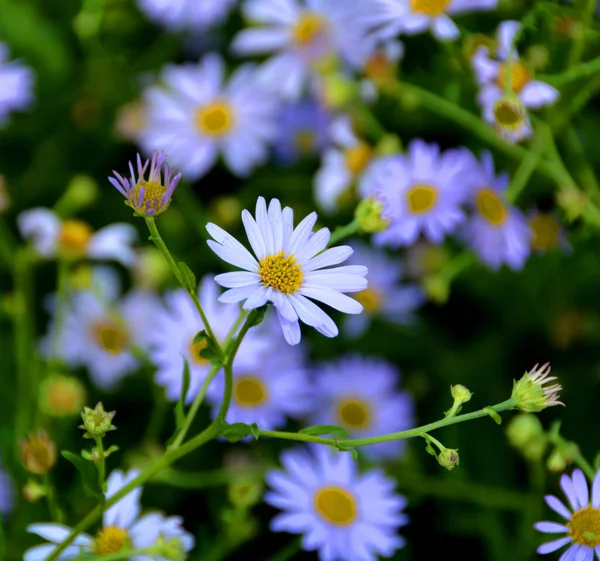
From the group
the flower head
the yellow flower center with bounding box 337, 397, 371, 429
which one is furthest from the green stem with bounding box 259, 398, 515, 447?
the yellow flower center with bounding box 337, 397, 371, 429

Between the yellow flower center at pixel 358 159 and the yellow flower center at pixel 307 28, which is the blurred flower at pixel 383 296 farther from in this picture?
the yellow flower center at pixel 307 28

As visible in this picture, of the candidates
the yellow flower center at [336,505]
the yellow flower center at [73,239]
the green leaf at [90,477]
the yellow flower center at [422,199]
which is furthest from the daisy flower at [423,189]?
the green leaf at [90,477]

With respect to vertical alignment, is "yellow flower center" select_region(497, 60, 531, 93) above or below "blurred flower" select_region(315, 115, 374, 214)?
below

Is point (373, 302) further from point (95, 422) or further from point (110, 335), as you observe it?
point (95, 422)

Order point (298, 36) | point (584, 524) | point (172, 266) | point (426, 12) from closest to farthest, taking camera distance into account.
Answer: point (172, 266) → point (584, 524) → point (426, 12) → point (298, 36)

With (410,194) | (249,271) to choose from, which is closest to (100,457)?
(249,271)

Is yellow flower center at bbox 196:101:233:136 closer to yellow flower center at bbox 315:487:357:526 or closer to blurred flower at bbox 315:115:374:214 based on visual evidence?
blurred flower at bbox 315:115:374:214

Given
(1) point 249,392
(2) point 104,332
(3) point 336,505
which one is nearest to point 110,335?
(2) point 104,332
